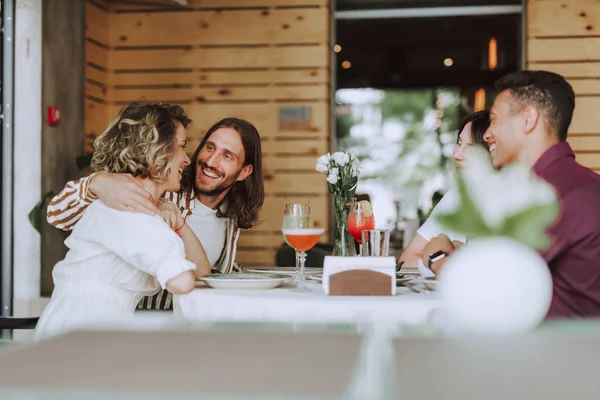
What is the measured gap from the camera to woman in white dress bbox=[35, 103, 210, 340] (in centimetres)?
200

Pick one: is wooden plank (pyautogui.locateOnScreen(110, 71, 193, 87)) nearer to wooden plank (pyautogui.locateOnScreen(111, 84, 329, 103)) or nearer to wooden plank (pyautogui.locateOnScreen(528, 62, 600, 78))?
wooden plank (pyautogui.locateOnScreen(111, 84, 329, 103))

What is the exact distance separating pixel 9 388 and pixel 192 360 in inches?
8.3

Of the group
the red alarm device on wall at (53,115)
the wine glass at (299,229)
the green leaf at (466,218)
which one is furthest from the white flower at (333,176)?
the red alarm device on wall at (53,115)

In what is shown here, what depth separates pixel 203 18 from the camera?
6.53 m

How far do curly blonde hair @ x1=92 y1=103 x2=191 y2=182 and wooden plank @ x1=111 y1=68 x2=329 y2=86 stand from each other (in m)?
4.02

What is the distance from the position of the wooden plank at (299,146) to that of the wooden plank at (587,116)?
2.04 metres

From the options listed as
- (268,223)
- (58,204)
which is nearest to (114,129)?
(58,204)

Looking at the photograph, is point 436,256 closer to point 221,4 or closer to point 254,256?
point 254,256

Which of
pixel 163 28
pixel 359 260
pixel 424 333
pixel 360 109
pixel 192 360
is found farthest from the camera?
pixel 360 109

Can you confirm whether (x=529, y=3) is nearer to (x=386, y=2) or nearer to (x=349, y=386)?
(x=386, y=2)

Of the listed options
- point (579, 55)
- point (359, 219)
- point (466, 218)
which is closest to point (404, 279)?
point (359, 219)

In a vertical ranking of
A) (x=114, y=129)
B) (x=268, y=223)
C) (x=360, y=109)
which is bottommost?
(x=268, y=223)

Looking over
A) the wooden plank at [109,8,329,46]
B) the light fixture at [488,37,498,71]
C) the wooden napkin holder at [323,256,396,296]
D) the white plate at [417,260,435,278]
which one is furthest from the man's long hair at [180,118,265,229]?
the light fixture at [488,37,498,71]

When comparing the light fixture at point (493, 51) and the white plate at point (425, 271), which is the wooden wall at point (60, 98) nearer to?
the white plate at point (425, 271)
